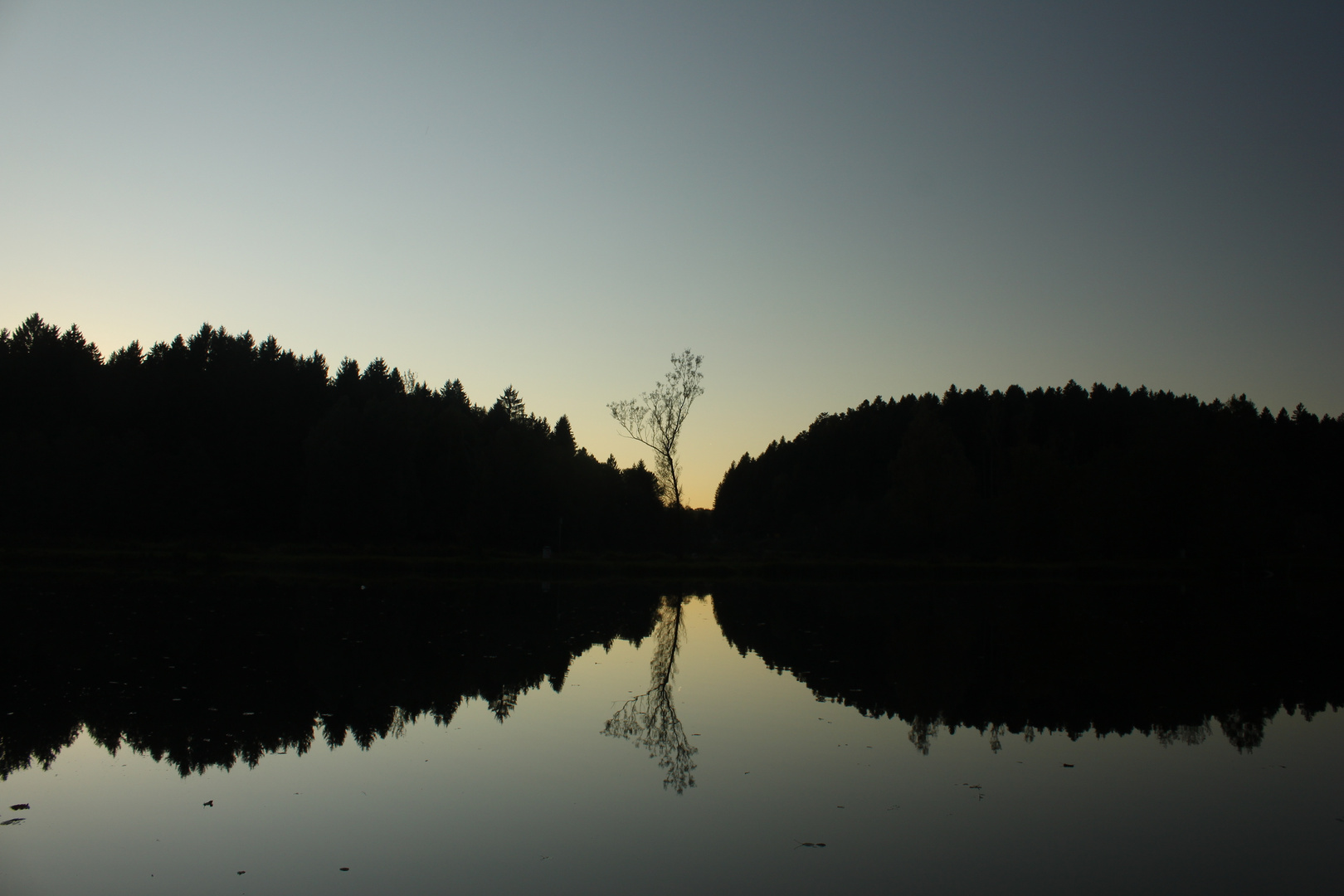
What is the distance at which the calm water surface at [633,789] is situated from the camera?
661 cm

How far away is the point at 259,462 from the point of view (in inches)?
2832

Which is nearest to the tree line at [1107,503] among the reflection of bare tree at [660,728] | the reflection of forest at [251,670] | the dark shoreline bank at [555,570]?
the dark shoreline bank at [555,570]

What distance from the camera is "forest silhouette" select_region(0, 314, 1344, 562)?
58062mm

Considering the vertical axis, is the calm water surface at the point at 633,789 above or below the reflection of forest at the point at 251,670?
below

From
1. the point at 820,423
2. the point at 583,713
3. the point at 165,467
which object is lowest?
the point at 583,713

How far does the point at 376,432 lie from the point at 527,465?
1184 centimetres

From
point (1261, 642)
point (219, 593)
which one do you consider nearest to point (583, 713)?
point (1261, 642)

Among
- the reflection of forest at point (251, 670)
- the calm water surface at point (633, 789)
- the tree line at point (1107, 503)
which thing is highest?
the tree line at point (1107, 503)

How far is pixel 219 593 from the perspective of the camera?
30.1 meters

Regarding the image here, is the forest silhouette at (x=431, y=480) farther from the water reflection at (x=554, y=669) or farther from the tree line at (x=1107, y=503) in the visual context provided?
the water reflection at (x=554, y=669)

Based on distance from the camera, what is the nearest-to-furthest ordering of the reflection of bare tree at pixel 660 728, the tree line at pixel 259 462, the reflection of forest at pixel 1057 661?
the reflection of bare tree at pixel 660 728, the reflection of forest at pixel 1057 661, the tree line at pixel 259 462

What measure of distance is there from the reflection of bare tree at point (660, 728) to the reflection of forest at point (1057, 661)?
99.4 inches

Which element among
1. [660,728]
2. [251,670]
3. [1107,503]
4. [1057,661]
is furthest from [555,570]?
[1107,503]

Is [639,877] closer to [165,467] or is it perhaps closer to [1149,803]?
[1149,803]
